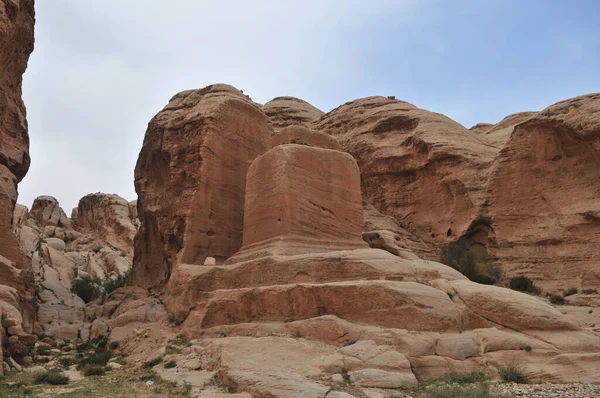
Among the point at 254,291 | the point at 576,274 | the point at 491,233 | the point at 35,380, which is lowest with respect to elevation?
the point at 35,380

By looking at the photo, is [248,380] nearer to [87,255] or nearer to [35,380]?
[35,380]

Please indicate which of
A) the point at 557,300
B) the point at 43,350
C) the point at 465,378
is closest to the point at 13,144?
the point at 43,350

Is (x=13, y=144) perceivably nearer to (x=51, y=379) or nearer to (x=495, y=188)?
(x=51, y=379)

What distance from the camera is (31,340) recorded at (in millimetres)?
16188

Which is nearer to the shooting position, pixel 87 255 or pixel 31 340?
pixel 31 340

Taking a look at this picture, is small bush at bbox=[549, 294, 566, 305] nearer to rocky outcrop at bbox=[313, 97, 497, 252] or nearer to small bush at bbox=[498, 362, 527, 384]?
rocky outcrop at bbox=[313, 97, 497, 252]

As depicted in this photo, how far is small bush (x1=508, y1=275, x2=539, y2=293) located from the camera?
24656 mm

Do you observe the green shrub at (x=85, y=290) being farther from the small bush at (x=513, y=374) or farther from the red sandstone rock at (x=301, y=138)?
the small bush at (x=513, y=374)

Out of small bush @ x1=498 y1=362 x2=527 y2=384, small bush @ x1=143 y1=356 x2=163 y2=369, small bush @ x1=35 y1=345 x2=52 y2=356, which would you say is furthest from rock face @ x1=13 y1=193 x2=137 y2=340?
small bush @ x1=498 y1=362 x2=527 y2=384

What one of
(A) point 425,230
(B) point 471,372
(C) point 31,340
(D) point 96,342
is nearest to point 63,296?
(D) point 96,342

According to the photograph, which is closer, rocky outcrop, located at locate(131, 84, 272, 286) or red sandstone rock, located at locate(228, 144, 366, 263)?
red sandstone rock, located at locate(228, 144, 366, 263)

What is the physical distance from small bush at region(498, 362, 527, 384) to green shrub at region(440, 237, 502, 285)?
49.1ft

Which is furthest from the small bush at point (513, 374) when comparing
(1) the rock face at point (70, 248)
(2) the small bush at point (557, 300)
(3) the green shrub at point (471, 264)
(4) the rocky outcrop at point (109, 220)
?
(4) the rocky outcrop at point (109, 220)

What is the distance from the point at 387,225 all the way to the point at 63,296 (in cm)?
1980
